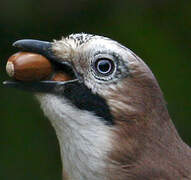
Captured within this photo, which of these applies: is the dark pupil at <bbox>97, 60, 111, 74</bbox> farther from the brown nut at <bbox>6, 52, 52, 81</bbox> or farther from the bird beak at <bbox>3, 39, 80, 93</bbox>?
the brown nut at <bbox>6, 52, 52, 81</bbox>

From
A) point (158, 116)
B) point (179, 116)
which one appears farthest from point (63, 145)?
point (179, 116)

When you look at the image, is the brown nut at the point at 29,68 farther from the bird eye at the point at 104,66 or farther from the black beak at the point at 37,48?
the bird eye at the point at 104,66

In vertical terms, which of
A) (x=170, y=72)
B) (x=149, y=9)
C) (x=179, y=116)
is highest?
(x=149, y=9)

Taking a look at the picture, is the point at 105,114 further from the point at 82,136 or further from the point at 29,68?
the point at 29,68

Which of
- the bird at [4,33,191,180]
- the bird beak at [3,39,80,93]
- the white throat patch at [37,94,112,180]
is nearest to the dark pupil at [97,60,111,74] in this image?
the bird at [4,33,191,180]

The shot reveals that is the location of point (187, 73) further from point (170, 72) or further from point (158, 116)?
point (158, 116)

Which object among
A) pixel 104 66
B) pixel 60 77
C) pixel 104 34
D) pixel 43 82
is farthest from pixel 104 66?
pixel 104 34
